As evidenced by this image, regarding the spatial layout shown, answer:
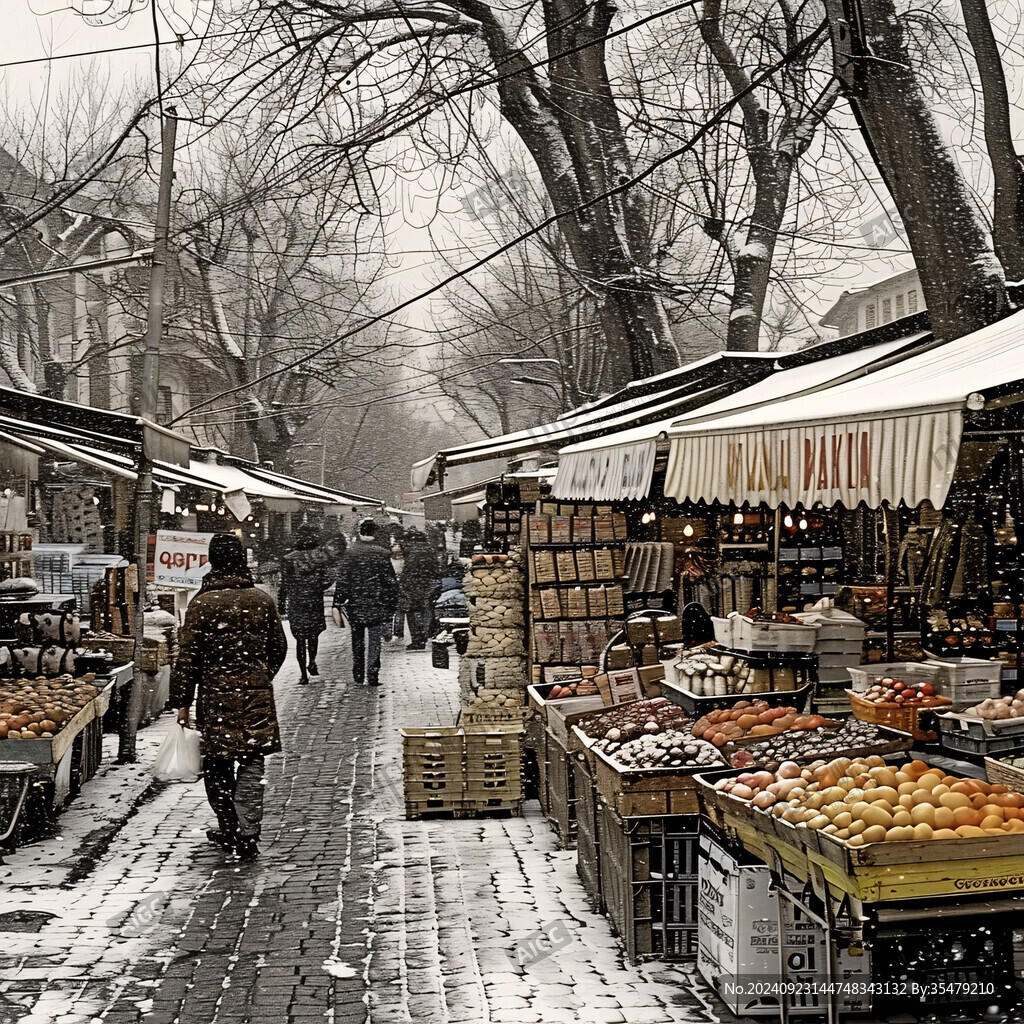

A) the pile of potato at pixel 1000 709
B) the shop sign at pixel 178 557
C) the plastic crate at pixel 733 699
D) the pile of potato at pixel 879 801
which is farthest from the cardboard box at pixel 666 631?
the shop sign at pixel 178 557

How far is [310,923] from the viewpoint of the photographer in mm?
6465

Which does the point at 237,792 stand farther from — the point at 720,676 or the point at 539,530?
the point at 539,530

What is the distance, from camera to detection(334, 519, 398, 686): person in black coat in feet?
54.4

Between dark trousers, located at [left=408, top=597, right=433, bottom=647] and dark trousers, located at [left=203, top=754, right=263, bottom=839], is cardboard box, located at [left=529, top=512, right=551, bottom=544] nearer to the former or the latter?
dark trousers, located at [left=203, top=754, right=263, bottom=839]

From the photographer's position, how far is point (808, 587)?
14203 millimetres

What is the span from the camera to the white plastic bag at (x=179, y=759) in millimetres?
7738

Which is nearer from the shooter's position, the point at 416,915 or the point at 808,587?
the point at 416,915

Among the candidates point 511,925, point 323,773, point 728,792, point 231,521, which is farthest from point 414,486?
point 231,521

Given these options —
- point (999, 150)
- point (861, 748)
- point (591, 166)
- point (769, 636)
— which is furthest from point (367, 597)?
point (861, 748)

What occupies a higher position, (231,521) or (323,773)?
(231,521)

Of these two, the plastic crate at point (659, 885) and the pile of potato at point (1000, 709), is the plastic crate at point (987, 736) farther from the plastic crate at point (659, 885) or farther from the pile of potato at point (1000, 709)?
the plastic crate at point (659, 885)

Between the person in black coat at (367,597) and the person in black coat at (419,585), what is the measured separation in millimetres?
4321

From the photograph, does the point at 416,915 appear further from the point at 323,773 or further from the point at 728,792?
the point at 323,773

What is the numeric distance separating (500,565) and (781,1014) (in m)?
7.45
